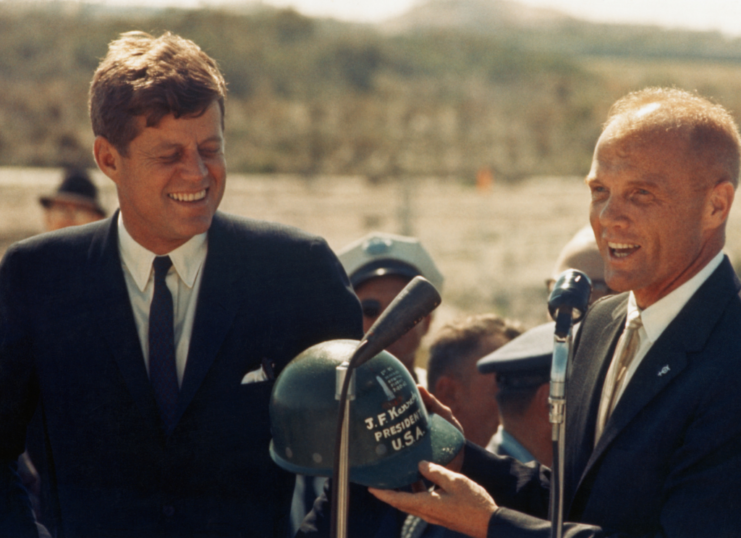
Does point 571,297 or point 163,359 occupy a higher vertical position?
point 571,297

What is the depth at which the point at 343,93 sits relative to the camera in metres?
36.3

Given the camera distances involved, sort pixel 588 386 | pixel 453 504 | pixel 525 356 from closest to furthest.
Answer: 1. pixel 453 504
2. pixel 588 386
3. pixel 525 356

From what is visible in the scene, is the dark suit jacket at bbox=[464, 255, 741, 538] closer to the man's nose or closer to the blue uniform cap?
the man's nose

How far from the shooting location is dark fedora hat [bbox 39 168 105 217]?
21.1 ft

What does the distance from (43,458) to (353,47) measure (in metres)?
39.6

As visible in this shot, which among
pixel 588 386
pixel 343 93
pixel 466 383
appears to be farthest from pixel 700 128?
pixel 343 93

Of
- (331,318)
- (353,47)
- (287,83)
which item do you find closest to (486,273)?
(331,318)

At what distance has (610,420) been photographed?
2.46 metres

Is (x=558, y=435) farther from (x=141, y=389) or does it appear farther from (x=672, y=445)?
(x=141, y=389)

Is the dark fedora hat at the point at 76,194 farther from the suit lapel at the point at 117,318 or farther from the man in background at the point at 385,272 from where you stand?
the suit lapel at the point at 117,318

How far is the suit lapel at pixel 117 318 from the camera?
9.02ft

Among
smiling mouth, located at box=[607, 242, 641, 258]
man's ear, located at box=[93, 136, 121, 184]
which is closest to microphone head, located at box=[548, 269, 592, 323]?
smiling mouth, located at box=[607, 242, 641, 258]

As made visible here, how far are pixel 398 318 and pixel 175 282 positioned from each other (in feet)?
3.43

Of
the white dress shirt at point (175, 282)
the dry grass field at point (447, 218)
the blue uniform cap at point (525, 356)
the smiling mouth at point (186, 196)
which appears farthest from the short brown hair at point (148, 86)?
the dry grass field at point (447, 218)
